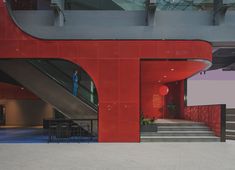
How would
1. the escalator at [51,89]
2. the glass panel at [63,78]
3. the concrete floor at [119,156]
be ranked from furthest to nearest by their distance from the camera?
the glass panel at [63,78] < the escalator at [51,89] < the concrete floor at [119,156]

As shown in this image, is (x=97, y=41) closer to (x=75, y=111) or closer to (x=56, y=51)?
(x=56, y=51)

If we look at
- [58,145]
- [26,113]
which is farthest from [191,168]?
[26,113]

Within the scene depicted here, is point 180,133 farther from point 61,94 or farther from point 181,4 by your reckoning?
point 181,4

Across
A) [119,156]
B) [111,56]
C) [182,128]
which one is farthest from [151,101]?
[119,156]

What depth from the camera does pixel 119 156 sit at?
8.13m

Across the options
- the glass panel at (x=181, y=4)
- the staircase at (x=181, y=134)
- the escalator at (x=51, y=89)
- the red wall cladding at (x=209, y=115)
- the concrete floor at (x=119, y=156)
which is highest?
the glass panel at (x=181, y=4)

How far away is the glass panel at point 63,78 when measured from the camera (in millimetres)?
11922

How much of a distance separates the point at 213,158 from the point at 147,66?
596cm

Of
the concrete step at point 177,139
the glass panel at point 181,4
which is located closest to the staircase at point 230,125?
the concrete step at point 177,139

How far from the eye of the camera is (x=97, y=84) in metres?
11.1

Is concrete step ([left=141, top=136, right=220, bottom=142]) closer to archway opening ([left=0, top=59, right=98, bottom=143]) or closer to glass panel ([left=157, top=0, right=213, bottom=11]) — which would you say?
archway opening ([left=0, top=59, right=98, bottom=143])

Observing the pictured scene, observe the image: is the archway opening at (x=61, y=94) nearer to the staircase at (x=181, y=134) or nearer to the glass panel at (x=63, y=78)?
the glass panel at (x=63, y=78)

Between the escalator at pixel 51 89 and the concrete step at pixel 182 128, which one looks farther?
the concrete step at pixel 182 128

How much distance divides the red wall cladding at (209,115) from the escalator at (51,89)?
4988 millimetres
